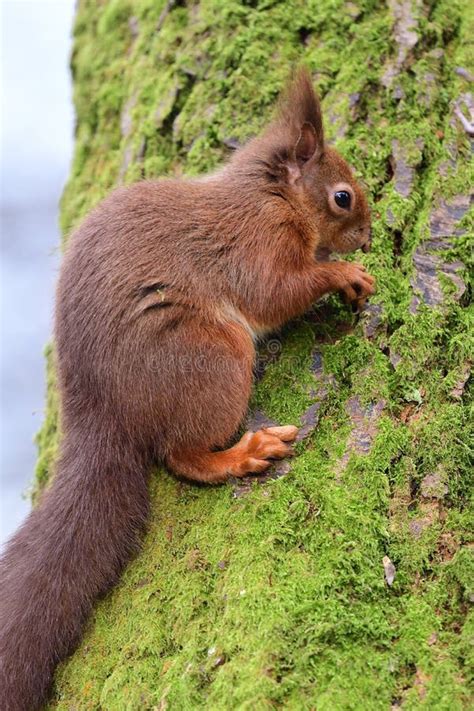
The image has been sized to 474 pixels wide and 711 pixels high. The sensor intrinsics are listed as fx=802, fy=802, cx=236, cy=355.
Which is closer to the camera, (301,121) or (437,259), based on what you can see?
(437,259)

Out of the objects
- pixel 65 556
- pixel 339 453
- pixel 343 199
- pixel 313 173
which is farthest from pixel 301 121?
pixel 65 556

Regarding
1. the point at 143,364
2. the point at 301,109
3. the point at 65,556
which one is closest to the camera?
the point at 65,556

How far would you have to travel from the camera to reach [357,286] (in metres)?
3.30

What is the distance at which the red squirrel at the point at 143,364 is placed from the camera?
2.84 meters

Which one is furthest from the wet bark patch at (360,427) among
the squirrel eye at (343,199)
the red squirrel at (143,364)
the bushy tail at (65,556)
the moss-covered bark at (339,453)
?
the squirrel eye at (343,199)

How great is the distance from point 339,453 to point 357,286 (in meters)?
0.76

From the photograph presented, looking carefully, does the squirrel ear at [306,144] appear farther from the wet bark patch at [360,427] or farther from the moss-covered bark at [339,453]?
the wet bark patch at [360,427]

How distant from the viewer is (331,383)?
3.12 meters

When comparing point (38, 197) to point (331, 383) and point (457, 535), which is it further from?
point (457, 535)

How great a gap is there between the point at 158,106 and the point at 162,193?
4.09ft

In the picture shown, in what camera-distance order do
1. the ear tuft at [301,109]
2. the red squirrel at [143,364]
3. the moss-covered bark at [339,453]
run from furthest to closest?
the ear tuft at [301,109]
the red squirrel at [143,364]
the moss-covered bark at [339,453]

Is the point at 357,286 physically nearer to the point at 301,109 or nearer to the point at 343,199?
the point at 343,199

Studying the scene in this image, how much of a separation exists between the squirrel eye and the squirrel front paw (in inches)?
18.3

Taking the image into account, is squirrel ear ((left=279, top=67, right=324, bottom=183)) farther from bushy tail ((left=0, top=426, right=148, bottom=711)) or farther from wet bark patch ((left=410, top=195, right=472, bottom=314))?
bushy tail ((left=0, top=426, right=148, bottom=711))
